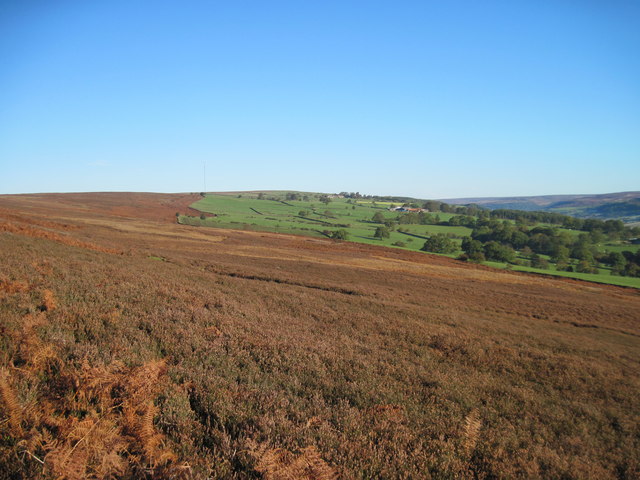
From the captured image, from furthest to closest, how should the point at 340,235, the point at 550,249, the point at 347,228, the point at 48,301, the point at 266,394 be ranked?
the point at 347,228 → the point at 550,249 → the point at 340,235 → the point at 48,301 → the point at 266,394

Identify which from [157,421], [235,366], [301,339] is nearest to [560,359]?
[301,339]

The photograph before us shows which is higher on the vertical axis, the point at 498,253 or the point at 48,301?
the point at 48,301

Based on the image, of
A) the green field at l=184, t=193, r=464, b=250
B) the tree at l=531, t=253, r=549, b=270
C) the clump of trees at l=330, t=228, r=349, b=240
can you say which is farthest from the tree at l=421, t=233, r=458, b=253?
the clump of trees at l=330, t=228, r=349, b=240

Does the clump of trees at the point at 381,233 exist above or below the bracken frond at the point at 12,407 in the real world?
below

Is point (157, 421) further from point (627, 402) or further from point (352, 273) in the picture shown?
point (352, 273)

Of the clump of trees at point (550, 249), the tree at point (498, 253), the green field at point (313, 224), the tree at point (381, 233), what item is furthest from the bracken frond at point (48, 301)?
the tree at point (498, 253)

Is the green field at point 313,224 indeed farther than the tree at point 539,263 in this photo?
Yes

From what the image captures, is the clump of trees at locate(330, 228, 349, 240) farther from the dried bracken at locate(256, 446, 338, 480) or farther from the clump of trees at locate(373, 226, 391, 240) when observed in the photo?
the dried bracken at locate(256, 446, 338, 480)

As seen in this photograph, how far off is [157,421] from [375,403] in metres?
3.31

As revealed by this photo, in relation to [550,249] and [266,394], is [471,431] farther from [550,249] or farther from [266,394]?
[550,249]

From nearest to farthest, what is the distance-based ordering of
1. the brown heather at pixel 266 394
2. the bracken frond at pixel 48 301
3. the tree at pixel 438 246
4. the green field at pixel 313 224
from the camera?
the brown heather at pixel 266 394 < the bracken frond at pixel 48 301 < the tree at pixel 438 246 < the green field at pixel 313 224

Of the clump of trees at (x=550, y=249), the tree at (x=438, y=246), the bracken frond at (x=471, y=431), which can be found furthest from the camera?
the tree at (x=438, y=246)

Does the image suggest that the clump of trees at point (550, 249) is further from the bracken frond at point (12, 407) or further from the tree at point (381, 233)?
the bracken frond at point (12, 407)

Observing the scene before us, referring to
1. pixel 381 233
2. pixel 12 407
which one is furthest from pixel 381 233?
pixel 12 407
